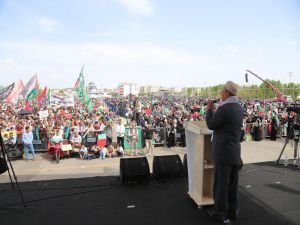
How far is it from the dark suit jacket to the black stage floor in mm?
850

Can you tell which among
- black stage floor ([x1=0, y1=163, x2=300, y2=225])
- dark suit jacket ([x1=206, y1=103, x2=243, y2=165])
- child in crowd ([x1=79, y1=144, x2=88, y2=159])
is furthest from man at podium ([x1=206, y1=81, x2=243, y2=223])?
child in crowd ([x1=79, y1=144, x2=88, y2=159])

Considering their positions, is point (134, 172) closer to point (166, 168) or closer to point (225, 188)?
point (166, 168)

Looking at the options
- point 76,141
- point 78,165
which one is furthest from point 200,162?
point 76,141

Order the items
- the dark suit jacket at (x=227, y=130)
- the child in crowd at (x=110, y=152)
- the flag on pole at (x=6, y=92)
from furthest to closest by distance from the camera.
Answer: the flag on pole at (x=6, y=92) < the child in crowd at (x=110, y=152) < the dark suit jacket at (x=227, y=130)

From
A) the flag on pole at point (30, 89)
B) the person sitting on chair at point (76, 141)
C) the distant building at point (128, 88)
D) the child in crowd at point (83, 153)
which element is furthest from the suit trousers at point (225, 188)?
the distant building at point (128, 88)

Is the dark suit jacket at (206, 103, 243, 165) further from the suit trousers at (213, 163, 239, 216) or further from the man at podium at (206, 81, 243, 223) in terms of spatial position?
the suit trousers at (213, 163, 239, 216)

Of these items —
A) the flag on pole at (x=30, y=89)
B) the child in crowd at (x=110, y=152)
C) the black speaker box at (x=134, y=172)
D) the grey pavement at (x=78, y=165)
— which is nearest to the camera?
the black speaker box at (x=134, y=172)

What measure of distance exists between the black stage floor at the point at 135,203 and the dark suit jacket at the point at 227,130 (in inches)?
33.5

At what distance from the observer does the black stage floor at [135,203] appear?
11.7 feet

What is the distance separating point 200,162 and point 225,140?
0.73 meters

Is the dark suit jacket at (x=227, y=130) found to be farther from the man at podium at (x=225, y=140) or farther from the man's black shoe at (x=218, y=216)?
the man's black shoe at (x=218, y=216)

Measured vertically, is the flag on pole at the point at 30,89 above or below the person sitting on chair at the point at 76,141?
above

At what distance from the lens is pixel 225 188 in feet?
11.0

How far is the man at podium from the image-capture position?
3256mm
